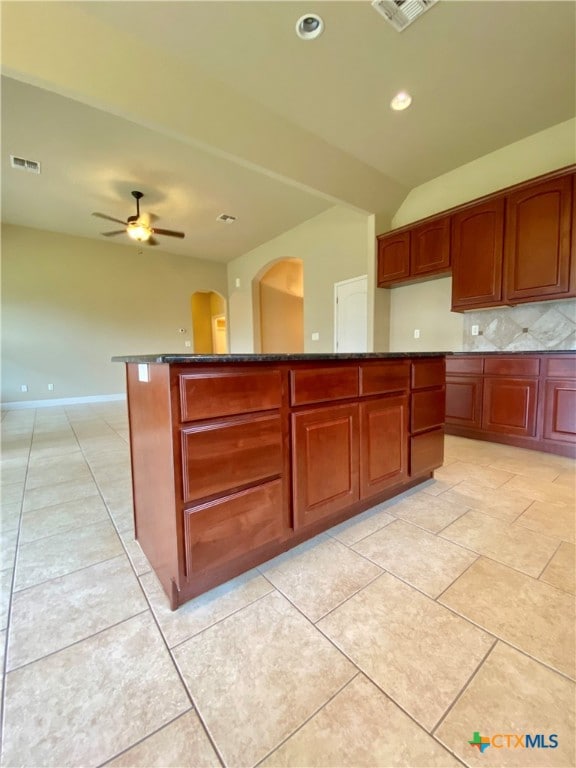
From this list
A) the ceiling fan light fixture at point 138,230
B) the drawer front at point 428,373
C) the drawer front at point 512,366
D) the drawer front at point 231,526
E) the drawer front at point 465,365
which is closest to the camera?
the drawer front at point 231,526

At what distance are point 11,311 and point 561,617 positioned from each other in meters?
7.63

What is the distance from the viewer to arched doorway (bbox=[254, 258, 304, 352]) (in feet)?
23.8

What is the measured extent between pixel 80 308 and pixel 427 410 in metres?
6.63

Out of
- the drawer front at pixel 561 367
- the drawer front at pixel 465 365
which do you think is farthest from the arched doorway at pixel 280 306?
the drawer front at pixel 561 367

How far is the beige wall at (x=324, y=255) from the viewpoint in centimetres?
460

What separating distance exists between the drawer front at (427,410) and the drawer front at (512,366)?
4.33 feet

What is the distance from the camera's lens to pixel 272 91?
8.74 feet

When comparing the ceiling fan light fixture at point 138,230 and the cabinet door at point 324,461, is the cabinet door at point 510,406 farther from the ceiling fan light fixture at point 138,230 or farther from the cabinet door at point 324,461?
the ceiling fan light fixture at point 138,230

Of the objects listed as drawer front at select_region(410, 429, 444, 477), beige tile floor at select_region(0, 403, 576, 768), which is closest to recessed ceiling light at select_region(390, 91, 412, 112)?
drawer front at select_region(410, 429, 444, 477)

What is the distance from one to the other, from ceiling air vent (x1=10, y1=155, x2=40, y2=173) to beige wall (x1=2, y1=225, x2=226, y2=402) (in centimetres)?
241

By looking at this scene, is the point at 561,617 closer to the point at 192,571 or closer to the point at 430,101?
the point at 192,571

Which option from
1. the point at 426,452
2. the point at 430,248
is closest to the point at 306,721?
the point at 426,452

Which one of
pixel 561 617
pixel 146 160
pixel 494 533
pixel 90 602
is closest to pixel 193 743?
pixel 90 602

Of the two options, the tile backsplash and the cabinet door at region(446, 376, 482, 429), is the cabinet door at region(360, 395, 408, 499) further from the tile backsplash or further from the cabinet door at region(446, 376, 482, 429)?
the tile backsplash
